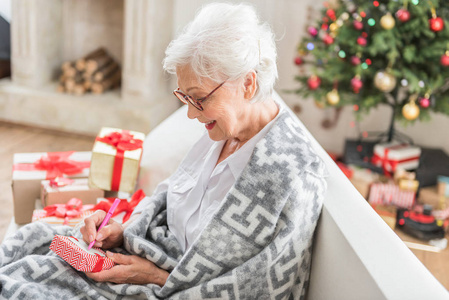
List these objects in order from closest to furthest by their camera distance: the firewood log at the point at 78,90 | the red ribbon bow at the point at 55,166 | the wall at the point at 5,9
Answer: the red ribbon bow at the point at 55,166 < the firewood log at the point at 78,90 < the wall at the point at 5,9

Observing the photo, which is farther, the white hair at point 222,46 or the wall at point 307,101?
the wall at point 307,101

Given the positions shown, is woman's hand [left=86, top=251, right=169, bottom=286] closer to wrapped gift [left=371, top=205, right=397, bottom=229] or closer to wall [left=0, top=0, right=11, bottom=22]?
wrapped gift [left=371, top=205, right=397, bottom=229]

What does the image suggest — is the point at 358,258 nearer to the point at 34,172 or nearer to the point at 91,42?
the point at 34,172

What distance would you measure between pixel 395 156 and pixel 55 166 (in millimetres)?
2122

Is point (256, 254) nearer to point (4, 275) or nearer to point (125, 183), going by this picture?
point (4, 275)

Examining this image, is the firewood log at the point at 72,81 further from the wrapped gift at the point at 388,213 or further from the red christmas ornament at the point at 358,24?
the wrapped gift at the point at 388,213

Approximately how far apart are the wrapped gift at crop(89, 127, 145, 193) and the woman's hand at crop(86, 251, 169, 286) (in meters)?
0.63

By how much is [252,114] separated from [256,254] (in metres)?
0.37

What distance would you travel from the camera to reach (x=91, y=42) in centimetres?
418

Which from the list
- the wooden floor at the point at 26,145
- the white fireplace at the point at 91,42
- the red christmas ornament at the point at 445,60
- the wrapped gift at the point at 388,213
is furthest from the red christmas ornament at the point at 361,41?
the white fireplace at the point at 91,42

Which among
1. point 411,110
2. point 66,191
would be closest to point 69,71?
point 66,191

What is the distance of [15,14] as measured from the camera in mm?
3775

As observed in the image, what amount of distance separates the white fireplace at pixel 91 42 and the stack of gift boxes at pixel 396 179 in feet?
4.85

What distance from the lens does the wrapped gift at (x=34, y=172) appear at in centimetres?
200
